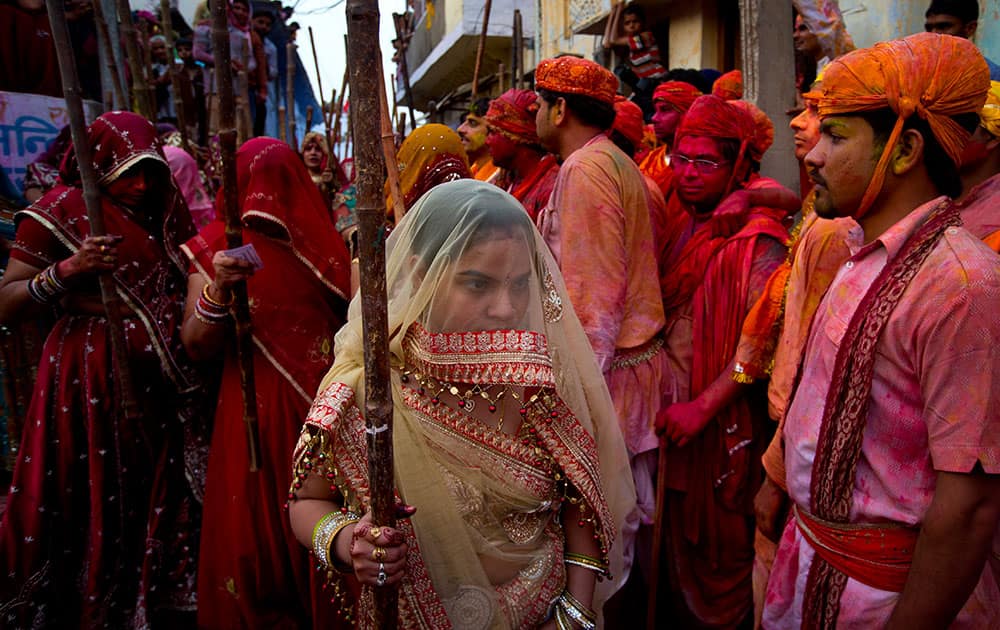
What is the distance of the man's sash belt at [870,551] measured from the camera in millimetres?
1491

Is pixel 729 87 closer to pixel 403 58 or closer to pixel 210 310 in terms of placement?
pixel 403 58

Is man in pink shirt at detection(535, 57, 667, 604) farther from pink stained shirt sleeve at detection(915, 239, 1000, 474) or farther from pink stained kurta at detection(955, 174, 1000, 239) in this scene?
pink stained shirt sleeve at detection(915, 239, 1000, 474)

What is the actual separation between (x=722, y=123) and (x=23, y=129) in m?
5.28

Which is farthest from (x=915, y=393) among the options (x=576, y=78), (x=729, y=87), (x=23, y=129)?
(x=23, y=129)

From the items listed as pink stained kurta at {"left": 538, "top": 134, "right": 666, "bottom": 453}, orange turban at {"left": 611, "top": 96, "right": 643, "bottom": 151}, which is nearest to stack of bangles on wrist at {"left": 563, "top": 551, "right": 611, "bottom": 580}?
pink stained kurta at {"left": 538, "top": 134, "right": 666, "bottom": 453}

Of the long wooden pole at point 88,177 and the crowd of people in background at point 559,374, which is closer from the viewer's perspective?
the crowd of people in background at point 559,374

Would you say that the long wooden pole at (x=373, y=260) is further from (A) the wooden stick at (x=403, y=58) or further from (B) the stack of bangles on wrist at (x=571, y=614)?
(A) the wooden stick at (x=403, y=58)

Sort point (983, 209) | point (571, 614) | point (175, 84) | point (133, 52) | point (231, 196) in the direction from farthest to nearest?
point (175, 84)
point (133, 52)
point (231, 196)
point (983, 209)
point (571, 614)

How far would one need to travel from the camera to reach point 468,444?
1.66 metres

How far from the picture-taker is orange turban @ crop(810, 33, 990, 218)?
1.48 meters

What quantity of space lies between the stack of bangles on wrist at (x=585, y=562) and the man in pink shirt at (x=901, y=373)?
19.7 inches

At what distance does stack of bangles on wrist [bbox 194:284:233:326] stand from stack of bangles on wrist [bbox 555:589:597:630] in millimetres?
1634

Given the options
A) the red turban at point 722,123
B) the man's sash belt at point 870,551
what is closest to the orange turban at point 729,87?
the red turban at point 722,123

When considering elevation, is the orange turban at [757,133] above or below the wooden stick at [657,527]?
above
